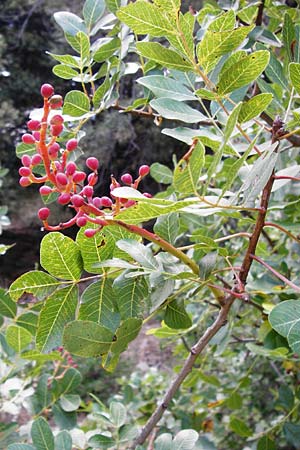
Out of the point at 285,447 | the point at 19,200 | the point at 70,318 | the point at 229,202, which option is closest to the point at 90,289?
the point at 70,318

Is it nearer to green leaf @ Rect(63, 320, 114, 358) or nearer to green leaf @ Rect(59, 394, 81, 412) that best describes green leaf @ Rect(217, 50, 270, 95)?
green leaf @ Rect(63, 320, 114, 358)

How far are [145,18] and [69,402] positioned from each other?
600mm

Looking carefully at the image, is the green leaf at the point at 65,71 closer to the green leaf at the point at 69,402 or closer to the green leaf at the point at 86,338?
the green leaf at the point at 86,338

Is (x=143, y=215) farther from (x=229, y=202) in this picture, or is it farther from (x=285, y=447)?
(x=285, y=447)

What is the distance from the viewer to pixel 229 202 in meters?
0.43

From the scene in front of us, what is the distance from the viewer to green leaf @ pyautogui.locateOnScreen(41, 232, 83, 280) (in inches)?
17.5

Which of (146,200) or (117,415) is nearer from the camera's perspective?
(146,200)

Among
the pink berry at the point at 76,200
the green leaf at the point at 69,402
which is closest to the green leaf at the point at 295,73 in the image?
the pink berry at the point at 76,200

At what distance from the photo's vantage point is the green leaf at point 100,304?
47 centimetres

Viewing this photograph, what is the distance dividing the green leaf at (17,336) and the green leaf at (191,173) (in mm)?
309

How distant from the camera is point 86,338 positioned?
0.44m

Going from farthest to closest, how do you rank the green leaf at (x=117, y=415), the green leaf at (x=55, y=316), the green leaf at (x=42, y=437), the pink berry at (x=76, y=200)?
the green leaf at (x=117, y=415) → the green leaf at (x=42, y=437) → the green leaf at (x=55, y=316) → the pink berry at (x=76, y=200)

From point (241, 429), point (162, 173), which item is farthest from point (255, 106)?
point (241, 429)

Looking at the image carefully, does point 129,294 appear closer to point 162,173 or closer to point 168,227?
point 168,227
